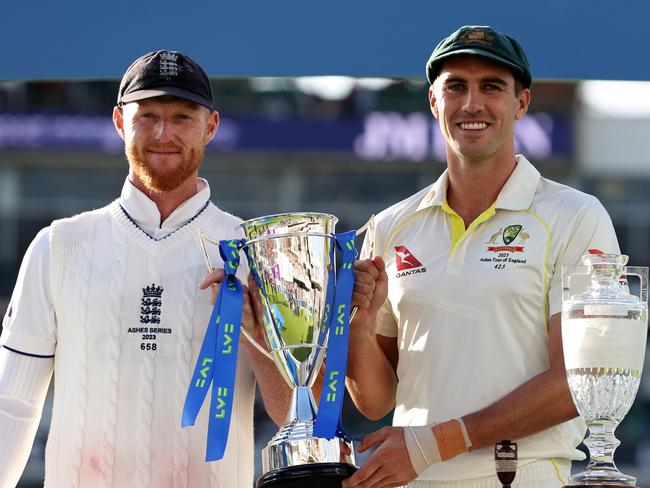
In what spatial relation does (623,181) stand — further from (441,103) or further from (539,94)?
(441,103)

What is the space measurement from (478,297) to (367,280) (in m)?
0.25

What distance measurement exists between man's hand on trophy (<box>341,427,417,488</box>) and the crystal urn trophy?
39 cm

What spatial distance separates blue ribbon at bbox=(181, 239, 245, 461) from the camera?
2.45 m

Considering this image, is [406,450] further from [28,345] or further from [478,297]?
[28,345]

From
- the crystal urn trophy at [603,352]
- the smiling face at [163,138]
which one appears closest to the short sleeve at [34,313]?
the smiling face at [163,138]

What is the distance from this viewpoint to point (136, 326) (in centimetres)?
271

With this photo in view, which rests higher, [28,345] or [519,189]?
[519,189]

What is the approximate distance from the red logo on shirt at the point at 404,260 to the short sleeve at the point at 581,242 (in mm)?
290

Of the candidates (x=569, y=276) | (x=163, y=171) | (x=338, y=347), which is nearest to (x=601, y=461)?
(x=569, y=276)

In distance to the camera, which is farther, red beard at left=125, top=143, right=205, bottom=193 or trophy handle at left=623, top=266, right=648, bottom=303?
red beard at left=125, top=143, right=205, bottom=193

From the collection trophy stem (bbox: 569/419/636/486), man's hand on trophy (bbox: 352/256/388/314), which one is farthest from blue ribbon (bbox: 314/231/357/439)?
trophy stem (bbox: 569/419/636/486)

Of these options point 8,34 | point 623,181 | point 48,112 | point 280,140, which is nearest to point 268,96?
point 280,140

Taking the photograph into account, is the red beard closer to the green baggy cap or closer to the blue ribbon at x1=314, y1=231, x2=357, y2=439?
the blue ribbon at x1=314, y1=231, x2=357, y2=439

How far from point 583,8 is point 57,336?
1.34 metres
